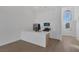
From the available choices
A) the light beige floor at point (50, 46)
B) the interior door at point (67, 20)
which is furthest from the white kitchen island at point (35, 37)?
the interior door at point (67, 20)

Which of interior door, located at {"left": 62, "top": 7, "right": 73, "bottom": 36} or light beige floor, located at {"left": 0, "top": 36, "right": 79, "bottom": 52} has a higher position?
interior door, located at {"left": 62, "top": 7, "right": 73, "bottom": 36}

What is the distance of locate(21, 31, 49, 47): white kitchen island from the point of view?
2.05 metres

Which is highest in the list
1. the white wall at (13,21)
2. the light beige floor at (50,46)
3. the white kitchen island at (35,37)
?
the white wall at (13,21)

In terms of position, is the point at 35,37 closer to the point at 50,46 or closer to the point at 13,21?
the point at 50,46

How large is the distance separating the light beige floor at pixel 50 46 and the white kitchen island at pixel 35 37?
0.21 ft

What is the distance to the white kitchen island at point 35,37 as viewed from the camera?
2055 millimetres

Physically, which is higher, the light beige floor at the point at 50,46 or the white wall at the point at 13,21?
the white wall at the point at 13,21

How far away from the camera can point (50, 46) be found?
2045 millimetres

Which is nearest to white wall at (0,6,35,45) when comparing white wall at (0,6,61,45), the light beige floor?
white wall at (0,6,61,45)

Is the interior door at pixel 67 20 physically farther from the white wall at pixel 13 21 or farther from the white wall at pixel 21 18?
the white wall at pixel 13 21

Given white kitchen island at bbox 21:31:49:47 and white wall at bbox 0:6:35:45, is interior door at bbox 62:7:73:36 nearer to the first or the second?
white kitchen island at bbox 21:31:49:47

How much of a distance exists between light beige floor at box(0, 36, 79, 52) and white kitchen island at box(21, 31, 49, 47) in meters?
A: 0.06
